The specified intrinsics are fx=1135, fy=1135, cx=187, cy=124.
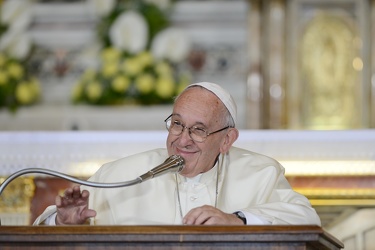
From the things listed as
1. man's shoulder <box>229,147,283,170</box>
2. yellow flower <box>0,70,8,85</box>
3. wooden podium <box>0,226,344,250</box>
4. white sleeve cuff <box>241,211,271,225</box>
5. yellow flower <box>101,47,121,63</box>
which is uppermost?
yellow flower <box>101,47,121,63</box>

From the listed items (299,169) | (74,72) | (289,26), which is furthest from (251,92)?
(299,169)

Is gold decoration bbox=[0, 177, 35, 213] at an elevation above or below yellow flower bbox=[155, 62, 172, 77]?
below

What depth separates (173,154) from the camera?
495cm

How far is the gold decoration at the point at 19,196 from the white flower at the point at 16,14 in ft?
7.80

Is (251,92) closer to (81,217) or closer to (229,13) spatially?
(229,13)

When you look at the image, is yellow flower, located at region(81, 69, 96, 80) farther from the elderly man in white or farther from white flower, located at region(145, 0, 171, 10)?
the elderly man in white

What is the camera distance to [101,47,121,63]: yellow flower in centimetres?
833

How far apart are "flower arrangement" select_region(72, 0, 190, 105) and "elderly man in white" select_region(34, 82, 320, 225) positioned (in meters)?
2.86

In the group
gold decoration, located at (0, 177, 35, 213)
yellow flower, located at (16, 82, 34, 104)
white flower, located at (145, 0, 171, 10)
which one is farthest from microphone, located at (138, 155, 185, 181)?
white flower, located at (145, 0, 171, 10)

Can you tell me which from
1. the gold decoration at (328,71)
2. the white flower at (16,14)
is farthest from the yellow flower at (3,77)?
the gold decoration at (328,71)

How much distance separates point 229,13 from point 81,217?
4496 mm

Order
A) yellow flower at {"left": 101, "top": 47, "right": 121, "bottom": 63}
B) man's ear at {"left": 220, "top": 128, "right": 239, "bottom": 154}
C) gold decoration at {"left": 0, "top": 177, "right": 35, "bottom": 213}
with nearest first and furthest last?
man's ear at {"left": 220, "top": 128, "right": 239, "bottom": 154}
gold decoration at {"left": 0, "top": 177, "right": 35, "bottom": 213}
yellow flower at {"left": 101, "top": 47, "right": 121, "bottom": 63}

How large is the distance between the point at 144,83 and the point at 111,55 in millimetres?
344

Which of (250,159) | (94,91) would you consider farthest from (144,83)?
(250,159)
